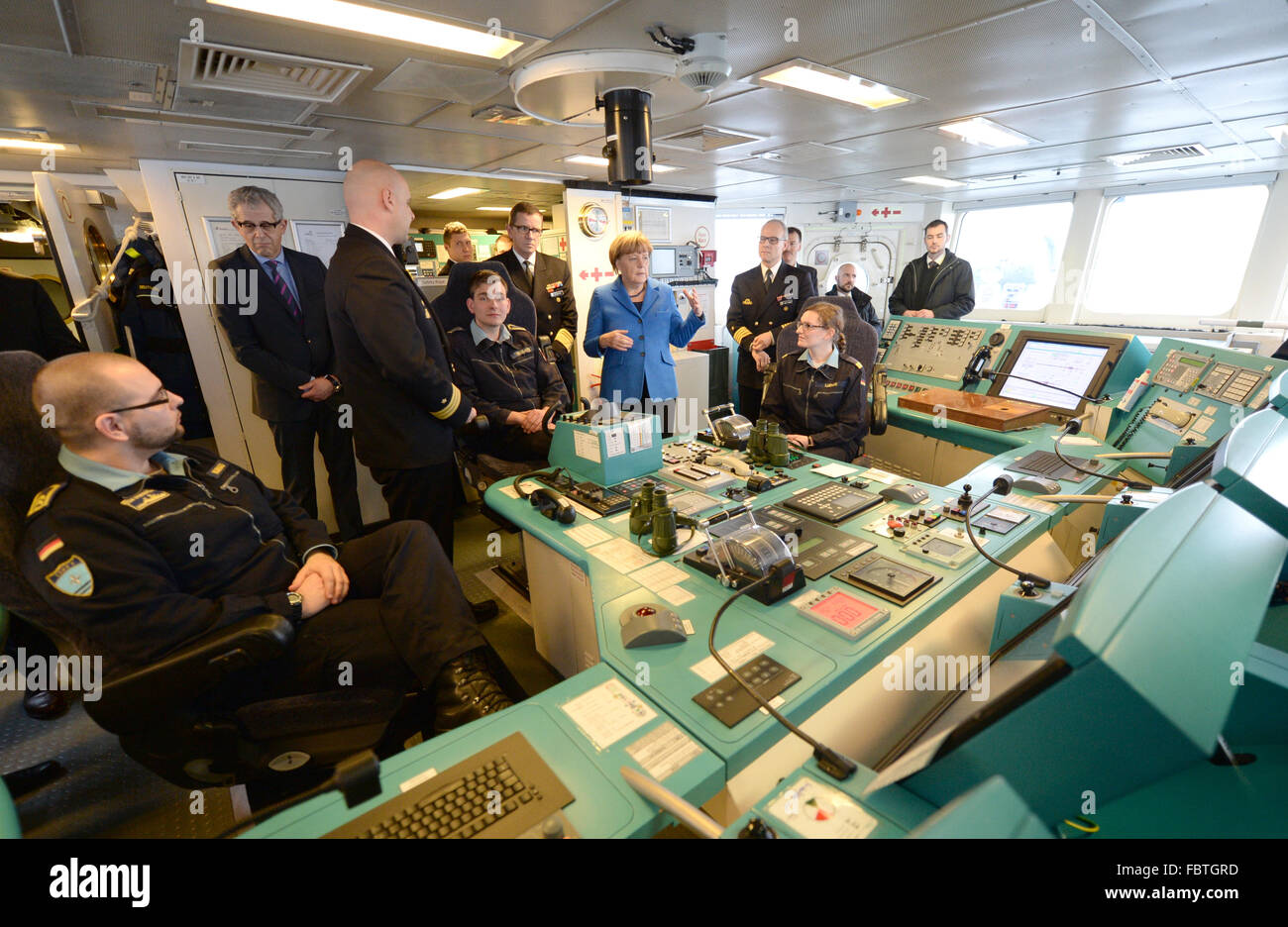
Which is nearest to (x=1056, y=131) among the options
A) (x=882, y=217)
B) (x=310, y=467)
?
(x=882, y=217)

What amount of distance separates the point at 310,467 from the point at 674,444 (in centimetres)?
229

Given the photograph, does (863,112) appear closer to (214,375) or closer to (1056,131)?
(1056,131)

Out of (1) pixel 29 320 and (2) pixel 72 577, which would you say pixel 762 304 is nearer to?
(2) pixel 72 577

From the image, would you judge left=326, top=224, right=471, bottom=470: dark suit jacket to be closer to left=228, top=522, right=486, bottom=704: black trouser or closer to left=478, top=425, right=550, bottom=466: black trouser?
left=478, top=425, right=550, bottom=466: black trouser

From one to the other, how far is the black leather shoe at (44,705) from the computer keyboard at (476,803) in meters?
2.41

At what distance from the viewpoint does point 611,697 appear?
3.66 feet

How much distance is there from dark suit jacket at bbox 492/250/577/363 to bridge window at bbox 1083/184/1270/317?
21.5ft

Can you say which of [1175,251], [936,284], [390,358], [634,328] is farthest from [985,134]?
[1175,251]

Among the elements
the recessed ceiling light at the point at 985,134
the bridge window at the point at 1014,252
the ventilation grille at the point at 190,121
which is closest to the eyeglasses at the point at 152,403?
the ventilation grille at the point at 190,121

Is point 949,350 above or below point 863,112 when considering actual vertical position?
below

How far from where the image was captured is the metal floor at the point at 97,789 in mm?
1742

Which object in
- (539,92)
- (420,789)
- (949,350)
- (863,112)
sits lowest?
(420,789)

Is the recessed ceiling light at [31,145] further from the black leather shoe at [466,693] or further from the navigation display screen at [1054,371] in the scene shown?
the navigation display screen at [1054,371]

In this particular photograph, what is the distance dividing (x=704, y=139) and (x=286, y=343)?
9.20 ft
